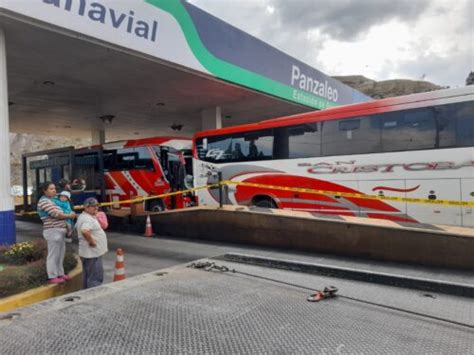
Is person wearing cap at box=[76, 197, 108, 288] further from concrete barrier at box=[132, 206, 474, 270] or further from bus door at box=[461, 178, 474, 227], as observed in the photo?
bus door at box=[461, 178, 474, 227]

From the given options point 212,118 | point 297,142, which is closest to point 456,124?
point 297,142

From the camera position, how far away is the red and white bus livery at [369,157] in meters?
8.27

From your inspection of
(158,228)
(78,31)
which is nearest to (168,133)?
(158,228)

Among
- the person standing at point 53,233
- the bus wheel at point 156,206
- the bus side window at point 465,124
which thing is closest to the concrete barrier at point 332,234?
the bus side window at point 465,124

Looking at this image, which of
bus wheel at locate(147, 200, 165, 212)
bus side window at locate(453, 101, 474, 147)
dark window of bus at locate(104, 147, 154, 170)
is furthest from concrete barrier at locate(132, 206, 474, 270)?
dark window of bus at locate(104, 147, 154, 170)

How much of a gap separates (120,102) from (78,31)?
8.18 m

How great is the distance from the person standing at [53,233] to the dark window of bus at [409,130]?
7320 millimetres

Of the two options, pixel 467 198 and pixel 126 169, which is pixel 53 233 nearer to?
pixel 467 198

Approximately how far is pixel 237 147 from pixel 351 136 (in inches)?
149

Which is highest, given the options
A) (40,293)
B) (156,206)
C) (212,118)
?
(212,118)

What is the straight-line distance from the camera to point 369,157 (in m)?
9.44

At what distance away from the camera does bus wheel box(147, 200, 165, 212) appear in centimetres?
1588

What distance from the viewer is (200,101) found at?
16297 mm

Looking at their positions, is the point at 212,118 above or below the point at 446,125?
above
